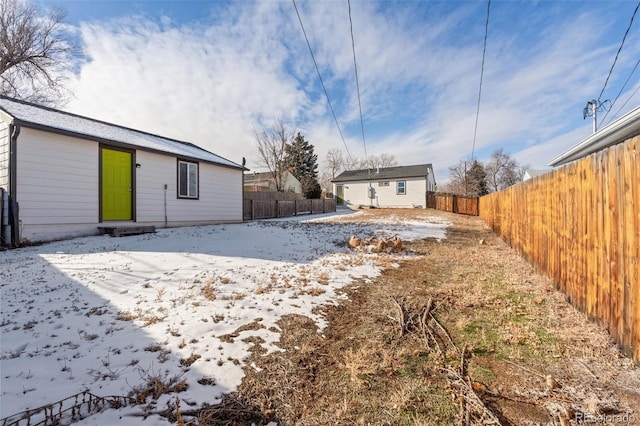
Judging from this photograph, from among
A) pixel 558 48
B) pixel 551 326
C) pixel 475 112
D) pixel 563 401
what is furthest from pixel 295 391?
pixel 475 112

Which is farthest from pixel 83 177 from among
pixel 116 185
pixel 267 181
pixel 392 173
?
pixel 267 181

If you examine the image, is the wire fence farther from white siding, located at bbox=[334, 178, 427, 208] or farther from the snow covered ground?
white siding, located at bbox=[334, 178, 427, 208]

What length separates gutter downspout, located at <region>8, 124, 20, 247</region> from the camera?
20.3 ft

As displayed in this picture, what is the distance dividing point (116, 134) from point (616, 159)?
11.7 m

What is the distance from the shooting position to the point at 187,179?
10.6 meters

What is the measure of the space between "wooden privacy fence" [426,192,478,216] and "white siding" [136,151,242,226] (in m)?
16.3

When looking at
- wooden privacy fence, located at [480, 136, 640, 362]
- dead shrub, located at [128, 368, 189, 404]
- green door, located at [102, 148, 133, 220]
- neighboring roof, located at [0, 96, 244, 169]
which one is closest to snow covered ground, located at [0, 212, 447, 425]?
dead shrub, located at [128, 368, 189, 404]

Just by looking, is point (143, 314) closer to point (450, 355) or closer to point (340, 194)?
point (450, 355)

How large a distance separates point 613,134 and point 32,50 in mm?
25586

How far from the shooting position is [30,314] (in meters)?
2.81

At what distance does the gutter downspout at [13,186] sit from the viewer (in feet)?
20.3

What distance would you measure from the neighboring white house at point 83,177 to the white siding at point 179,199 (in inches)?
1.3

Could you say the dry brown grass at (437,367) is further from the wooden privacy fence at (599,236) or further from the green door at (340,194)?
the green door at (340,194)

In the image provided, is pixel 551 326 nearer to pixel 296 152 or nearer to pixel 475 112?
pixel 475 112
